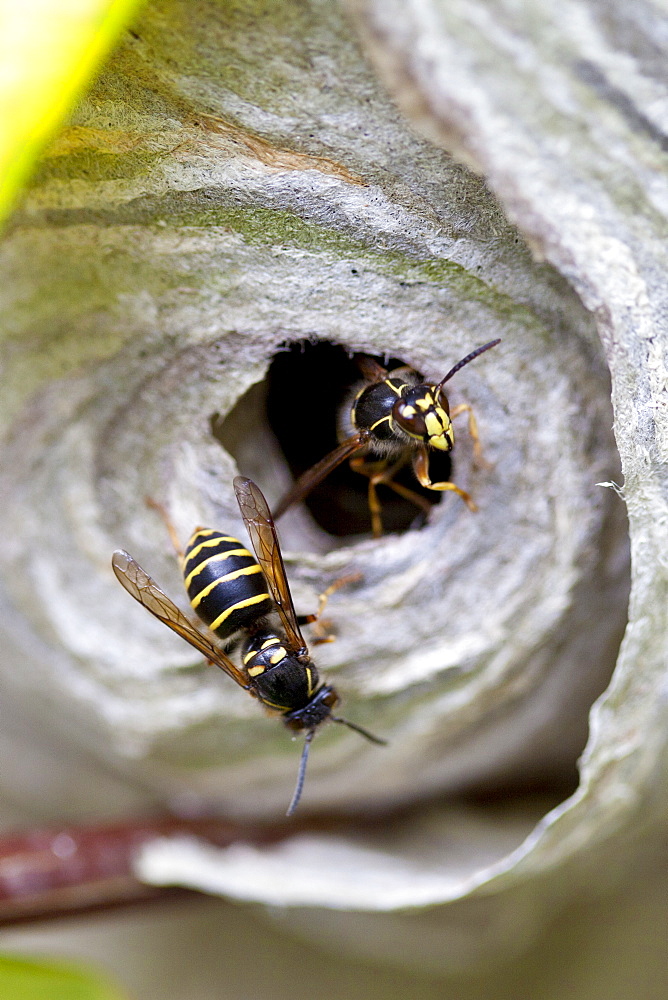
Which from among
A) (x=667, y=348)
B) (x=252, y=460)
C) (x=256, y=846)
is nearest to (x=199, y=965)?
(x=256, y=846)

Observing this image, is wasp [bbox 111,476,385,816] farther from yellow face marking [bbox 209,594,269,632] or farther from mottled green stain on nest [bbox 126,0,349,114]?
mottled green stain on nest [bbox 126,0,349,114]

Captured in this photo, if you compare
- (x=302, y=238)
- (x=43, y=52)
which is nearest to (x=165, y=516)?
(x=302, y=238)

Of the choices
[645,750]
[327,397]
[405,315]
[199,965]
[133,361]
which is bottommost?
[199,965]

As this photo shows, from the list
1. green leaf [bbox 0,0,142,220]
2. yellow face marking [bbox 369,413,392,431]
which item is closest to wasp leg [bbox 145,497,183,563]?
yellow face marking [bbox 369,413,392,431]

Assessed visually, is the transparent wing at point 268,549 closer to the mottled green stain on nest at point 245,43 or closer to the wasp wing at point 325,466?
the wasp wing at point 325,466

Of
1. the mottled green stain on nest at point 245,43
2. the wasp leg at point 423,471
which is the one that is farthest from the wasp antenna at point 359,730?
the mottled green stain on nest at point 245,43

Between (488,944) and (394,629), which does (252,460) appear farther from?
(488,944)
